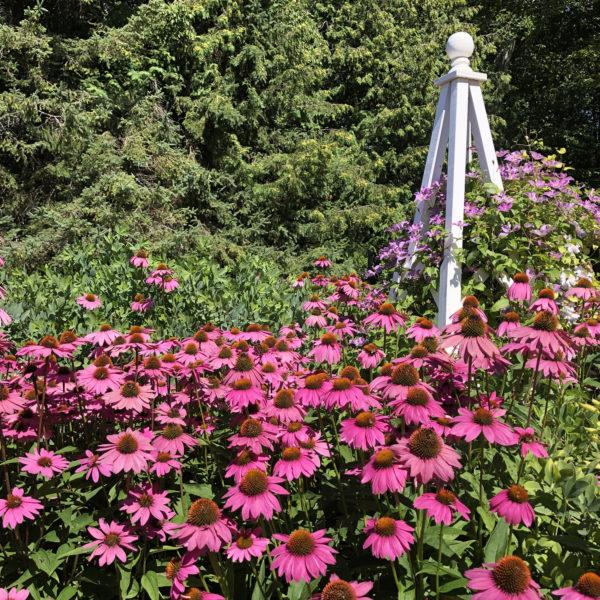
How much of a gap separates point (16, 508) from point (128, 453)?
0.36 m

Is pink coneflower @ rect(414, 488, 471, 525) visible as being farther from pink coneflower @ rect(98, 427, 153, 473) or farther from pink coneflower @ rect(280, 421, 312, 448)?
pink coneflower @ rect(98, 427, 153, 473)

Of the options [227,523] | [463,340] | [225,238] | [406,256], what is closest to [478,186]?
[406,256]

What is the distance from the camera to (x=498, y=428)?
3.73 feet

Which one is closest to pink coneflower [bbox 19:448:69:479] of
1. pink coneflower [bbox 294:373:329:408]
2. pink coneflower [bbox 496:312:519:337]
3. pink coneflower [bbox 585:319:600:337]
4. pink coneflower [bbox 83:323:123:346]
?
pink coneflower [bbox 83:323:123:346]

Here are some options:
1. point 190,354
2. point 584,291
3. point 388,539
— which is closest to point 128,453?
point 190,354

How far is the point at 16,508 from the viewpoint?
129cm

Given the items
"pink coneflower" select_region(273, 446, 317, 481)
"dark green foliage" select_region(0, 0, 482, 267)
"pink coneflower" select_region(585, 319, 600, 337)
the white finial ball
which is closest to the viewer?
"pink coneflower" select_region(273, 446, 317, 481)

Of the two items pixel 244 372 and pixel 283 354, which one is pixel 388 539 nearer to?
pixel 244 372

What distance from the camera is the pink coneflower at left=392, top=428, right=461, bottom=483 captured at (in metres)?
0.99

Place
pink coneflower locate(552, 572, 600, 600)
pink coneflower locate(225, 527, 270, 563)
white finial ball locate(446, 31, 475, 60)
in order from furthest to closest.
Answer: white finial ball locate(446, 31, 475, 60) < pink coneflower locate(225, 527, 270, 563) < pink coneflower locate(552, 572, 600, 600)

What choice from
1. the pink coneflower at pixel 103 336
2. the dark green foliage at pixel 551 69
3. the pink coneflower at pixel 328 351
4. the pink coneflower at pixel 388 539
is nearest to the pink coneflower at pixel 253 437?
the pink coneflower at pixel 388 539

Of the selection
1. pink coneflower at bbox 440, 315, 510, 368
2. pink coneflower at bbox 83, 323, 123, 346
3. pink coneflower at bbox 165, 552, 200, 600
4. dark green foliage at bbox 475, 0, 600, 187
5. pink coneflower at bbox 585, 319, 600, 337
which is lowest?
pink coneflower at bbox 165, 552, 200, 600

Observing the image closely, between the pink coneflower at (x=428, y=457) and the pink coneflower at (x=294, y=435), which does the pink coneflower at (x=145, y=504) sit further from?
the pink coneflower at (x=428, y=457)

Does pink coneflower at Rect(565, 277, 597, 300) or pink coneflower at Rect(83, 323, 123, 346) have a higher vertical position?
pink coneflower at Rect(565, 277, 597, 300)
